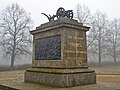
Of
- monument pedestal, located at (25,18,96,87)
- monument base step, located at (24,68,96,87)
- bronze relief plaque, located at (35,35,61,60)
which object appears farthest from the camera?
bronze relief plaque, located at (35,35,61,60)

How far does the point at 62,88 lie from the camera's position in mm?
6852

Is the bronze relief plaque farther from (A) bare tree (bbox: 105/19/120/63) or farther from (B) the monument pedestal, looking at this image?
(A) bare tree (bbox: 105/19/120/63)

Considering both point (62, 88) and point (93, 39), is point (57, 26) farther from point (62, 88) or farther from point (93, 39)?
point (93, 39)

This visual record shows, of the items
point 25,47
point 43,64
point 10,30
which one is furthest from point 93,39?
point 43,64

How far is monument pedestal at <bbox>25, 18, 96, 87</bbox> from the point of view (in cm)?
749


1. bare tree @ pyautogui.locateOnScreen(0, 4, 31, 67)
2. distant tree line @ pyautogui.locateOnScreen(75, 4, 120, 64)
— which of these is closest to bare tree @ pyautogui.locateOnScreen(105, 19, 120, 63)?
distant tree line @ pyautogui.locateOnScreen(75, 4, 120, 64)

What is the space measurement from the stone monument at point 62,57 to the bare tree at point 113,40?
3656 cm

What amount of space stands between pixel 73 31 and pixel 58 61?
158 centimetres

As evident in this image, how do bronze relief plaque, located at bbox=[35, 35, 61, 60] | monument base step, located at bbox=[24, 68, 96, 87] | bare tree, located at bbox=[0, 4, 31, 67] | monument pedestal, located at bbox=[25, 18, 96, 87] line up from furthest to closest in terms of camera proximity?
bare tree, located at bbox=[0, 4, 31, 67] < bronze relief plaque, located at bbox=[35, 35, 61, 60] < monument pedestal, located at bbox=[25, 18, 96, 87] < monument base step, located at bbox=[24, 68, 96, 87]

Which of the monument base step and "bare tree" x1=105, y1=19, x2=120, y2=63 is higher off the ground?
"bare tree" x1=105, y1=19, x2=120, y2=63

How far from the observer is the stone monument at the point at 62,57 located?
7.49m

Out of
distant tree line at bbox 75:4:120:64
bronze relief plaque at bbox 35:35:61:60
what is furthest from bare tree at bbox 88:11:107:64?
bronze relief plaque at bbox 35:35:61:60

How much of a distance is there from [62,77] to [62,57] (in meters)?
0.95

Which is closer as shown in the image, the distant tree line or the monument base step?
the monument base step
